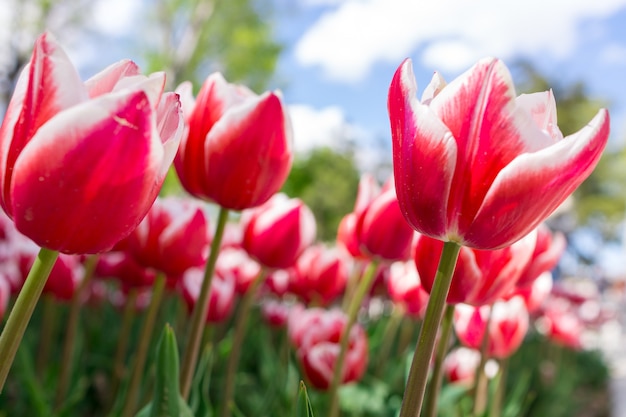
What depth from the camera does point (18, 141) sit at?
407 millimetres

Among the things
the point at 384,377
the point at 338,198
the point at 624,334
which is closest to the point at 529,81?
the point at 338,198

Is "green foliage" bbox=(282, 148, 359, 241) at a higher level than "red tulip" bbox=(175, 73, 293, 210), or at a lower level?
lower

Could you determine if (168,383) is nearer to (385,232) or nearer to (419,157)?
(419,157)

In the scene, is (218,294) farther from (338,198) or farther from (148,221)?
(338,198)

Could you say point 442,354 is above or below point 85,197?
below

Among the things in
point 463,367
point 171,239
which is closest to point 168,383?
point 171,239

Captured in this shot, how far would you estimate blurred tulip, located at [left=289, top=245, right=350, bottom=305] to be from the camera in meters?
1.59

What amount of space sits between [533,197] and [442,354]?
0.26 meters

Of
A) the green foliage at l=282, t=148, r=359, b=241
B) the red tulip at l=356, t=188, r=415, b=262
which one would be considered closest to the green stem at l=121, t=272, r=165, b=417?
the red tulip at l=356, t=188, r=415, b=262

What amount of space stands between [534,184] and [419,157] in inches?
3.4

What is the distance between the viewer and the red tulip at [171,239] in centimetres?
93

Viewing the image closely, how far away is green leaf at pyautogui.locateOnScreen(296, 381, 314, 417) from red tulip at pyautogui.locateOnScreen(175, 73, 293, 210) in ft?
0.90

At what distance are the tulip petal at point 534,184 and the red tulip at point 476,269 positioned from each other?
5.9 inches

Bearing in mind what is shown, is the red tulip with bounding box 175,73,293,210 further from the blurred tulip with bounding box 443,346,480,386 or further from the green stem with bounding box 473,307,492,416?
the blurred tulip with bounding box 443,346,480,386
